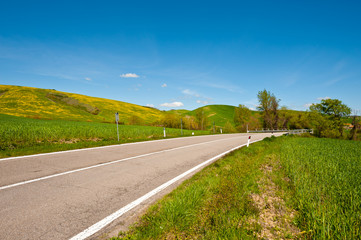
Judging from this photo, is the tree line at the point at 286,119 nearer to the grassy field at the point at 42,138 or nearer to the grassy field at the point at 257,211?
the grassy field at the point at 42,138

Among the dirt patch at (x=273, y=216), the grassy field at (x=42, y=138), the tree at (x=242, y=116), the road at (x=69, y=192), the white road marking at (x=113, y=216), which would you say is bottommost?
the dirt patch at (x=273, y=216)

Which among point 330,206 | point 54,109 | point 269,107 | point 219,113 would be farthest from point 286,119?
point 54,109

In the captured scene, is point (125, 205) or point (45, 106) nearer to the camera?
point (125, 205)

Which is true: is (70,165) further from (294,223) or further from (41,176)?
(294,223)

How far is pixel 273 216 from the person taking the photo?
2996mm

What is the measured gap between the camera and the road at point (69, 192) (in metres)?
2.54

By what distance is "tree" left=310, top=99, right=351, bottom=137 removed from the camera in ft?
130

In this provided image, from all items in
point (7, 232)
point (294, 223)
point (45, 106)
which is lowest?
point (294, 223)

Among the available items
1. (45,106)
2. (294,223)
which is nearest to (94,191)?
(294,223)

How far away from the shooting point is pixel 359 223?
2.40 metres

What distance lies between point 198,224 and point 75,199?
8.42 feet

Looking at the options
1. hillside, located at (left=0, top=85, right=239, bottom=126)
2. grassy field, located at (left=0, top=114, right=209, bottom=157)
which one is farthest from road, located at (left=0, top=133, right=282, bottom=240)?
hillside, located at (left=0, top=85, right=239, bottom=126)

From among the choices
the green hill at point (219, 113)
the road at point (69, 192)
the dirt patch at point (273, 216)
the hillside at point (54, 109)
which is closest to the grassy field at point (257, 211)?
the dirt patch at point (273, 216)

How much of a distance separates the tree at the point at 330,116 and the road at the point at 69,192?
48.9m
